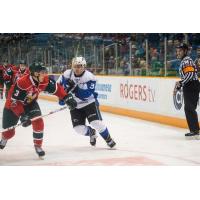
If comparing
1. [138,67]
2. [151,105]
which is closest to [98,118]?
[138,67]

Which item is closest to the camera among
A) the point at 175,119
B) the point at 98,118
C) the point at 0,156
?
the point at 0,156

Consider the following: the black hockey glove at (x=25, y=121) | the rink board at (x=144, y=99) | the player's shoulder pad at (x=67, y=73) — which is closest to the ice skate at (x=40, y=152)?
the black hockey glove at (x=25, y=121)

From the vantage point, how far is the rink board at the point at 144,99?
5262 mm

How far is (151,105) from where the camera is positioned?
568 centimetres

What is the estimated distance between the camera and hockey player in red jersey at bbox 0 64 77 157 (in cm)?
456

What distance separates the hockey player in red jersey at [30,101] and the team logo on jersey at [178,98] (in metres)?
1.26

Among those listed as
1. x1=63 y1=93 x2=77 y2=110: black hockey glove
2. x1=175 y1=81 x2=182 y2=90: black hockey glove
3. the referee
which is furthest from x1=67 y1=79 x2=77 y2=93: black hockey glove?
x1=175 y1=81 x2=182 y2=90: black hockey glove

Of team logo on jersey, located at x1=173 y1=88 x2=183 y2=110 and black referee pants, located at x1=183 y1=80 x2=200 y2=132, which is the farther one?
team logo on jersey, located at x1=173 y1=88 x2=183 y2=110

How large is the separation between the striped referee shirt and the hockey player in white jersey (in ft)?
2.47

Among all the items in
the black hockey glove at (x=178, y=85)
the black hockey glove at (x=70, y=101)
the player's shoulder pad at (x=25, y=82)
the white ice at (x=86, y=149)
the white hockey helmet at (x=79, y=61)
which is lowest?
the white ice at (x=86, y=149)

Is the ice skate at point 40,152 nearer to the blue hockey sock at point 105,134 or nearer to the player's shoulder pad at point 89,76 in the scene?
the blue hockey sock at point 105,134

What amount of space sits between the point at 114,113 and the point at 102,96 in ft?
0.57

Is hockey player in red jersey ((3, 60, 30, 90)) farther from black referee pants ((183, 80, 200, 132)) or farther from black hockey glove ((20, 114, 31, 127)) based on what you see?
black referee pants ((183, 80, 200, 132))
